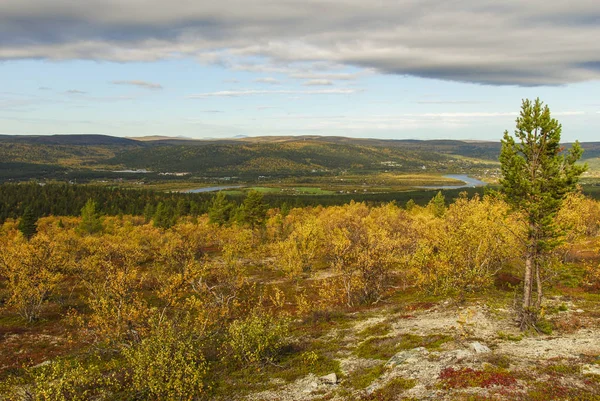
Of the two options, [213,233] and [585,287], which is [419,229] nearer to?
[585,287]

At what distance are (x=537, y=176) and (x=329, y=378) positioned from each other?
22584 mm

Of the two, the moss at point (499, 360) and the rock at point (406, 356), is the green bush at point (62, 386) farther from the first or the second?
the moss at point (499, 360)

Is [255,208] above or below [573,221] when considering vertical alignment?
below

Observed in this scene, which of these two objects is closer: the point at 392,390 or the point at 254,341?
the point at 392,390

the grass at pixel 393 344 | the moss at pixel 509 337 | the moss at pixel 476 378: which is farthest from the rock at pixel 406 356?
the moss at pixel 509 337

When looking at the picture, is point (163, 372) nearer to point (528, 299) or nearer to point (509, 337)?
point (509, 337)

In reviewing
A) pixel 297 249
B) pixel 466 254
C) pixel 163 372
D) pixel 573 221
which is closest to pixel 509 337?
pixel 466 254

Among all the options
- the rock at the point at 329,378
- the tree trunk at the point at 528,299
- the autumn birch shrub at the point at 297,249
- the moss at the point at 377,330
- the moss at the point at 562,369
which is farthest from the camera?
the autumn birch shrub at the point at 297,249

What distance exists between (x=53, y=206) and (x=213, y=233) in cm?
11116

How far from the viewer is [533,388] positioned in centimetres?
1927

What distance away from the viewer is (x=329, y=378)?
24.6 meters

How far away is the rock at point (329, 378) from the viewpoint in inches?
958

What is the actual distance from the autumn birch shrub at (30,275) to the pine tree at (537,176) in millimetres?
51950

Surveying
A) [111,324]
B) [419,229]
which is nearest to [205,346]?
[111,324]
